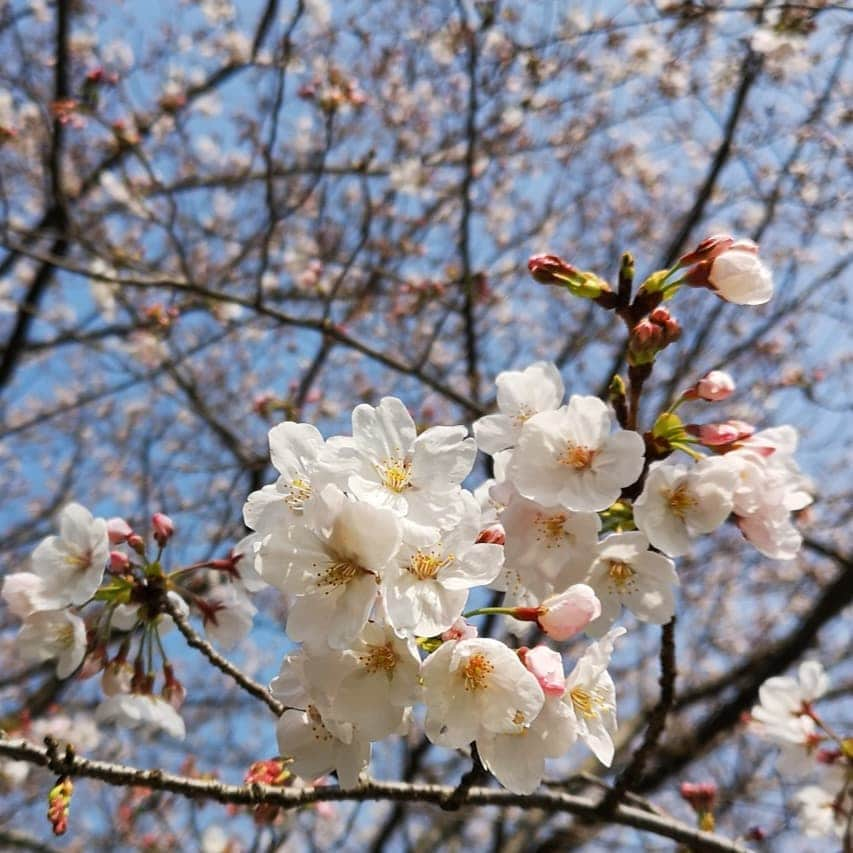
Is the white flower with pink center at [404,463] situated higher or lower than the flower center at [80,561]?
higher

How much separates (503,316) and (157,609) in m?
6.36

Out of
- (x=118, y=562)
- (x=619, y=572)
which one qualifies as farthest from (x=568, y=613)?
(x=118, y=562)

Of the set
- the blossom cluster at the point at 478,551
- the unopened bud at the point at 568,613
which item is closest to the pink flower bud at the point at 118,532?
the blossom cluster at the point at 478,551

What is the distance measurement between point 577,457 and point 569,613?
33 cm

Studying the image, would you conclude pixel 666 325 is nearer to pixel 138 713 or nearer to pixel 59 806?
pixel 59 806

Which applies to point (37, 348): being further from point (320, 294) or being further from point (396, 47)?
point (396, 47)

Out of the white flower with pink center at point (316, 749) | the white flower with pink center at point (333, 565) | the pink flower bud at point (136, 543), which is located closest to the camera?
the white flower with pink center at point (333, 565)

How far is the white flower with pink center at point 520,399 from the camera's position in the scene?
5.96ft

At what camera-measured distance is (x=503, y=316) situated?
8078 mm

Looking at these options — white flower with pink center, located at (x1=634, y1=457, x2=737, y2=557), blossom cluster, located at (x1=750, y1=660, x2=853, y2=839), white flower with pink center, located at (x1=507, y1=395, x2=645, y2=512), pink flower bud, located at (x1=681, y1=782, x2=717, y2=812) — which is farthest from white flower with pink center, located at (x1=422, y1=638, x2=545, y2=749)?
blossom cluster, located at (x1=750, y1=660, x2=853, y2=839)

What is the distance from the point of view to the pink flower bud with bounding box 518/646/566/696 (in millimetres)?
1367

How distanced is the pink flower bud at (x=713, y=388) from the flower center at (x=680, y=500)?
0.27 meters

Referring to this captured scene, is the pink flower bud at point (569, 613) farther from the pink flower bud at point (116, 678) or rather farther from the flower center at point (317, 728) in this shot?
the pink flower bud at point (116, 678)

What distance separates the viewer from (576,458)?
161 centimetres
